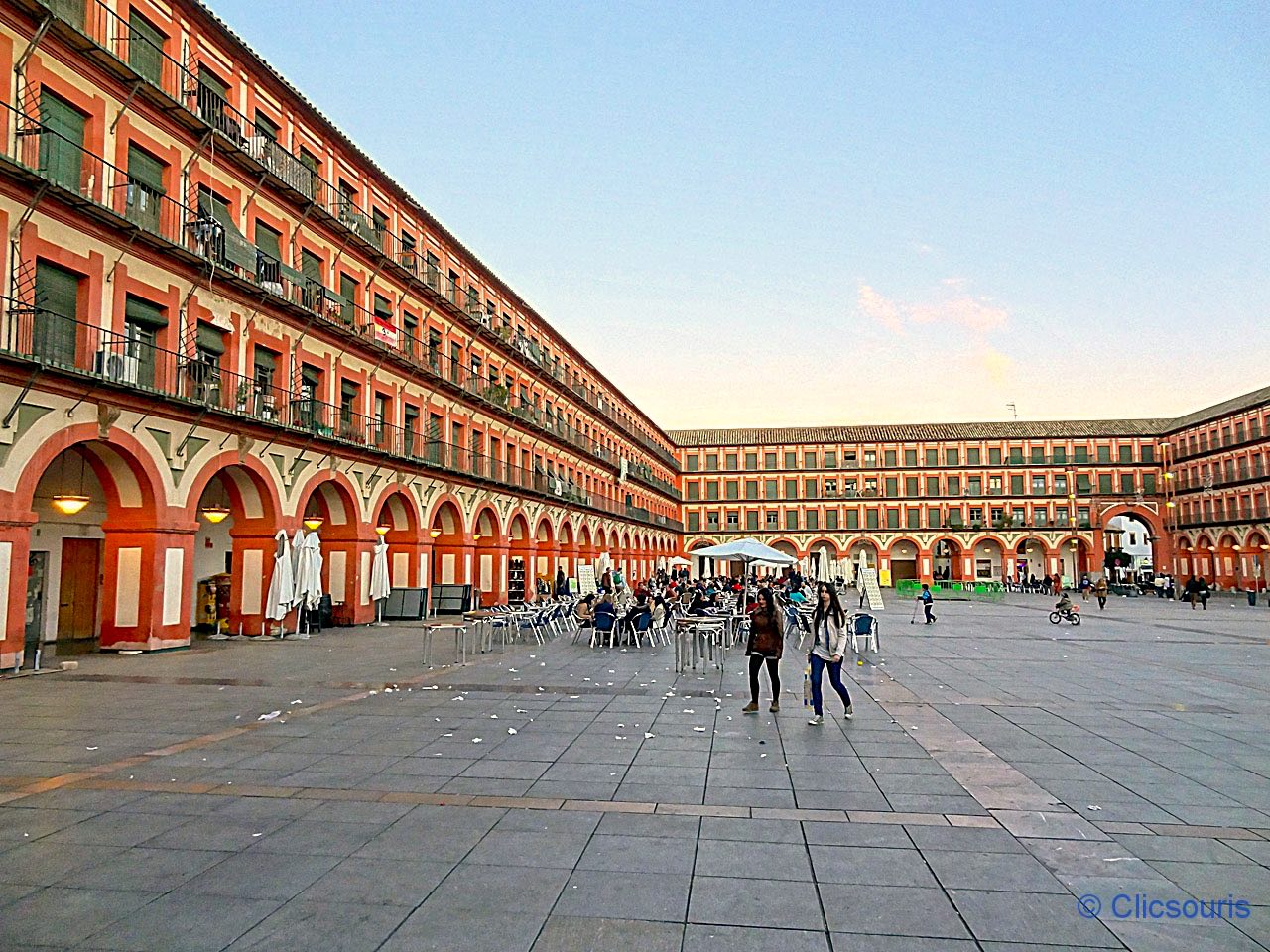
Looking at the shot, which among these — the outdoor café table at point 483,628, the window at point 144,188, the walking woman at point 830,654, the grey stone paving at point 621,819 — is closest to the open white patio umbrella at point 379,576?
the outdoor café table at point 483,628

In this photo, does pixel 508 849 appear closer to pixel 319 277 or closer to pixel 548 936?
pixel 548 936

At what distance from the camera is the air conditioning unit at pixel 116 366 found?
546 inches

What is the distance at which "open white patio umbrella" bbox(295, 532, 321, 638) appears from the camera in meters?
18.4

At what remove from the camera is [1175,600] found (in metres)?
41.4

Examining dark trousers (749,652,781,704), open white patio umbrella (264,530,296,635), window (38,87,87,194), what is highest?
window (38,87,87,194)

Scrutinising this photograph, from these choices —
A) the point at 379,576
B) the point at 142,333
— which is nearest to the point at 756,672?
the point at 142,333

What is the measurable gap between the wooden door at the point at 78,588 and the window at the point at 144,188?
7.11 meters

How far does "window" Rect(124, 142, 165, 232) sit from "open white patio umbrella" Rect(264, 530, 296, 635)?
6.56 m

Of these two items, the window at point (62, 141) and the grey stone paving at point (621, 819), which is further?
the window at point (62, 141)

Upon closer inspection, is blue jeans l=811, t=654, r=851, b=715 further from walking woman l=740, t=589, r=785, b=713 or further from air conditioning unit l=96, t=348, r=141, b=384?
air conditioning unit l=96, t=348, r=141, b=384

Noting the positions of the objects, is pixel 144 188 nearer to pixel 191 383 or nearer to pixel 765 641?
pixel 191 383

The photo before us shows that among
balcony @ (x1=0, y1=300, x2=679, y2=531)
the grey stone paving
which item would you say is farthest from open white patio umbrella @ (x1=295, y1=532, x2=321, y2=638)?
the grey stone paving

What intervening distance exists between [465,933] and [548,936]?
38 cm

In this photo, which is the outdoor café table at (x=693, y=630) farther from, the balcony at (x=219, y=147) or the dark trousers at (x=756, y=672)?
the balcony at (x=219, y=147)
